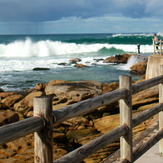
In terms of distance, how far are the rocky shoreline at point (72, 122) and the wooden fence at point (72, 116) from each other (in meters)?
2.09

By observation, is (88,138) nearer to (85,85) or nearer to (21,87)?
(85,85)

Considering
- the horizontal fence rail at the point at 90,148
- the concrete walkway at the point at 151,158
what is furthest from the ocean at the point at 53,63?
the horizontal fence rail at the point at 90,148

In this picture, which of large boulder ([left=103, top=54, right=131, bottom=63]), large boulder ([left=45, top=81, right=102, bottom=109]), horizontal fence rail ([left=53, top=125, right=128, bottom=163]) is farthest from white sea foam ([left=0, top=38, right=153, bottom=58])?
horizontal fence rail ([left=53, top=125, right=128, bottom=163])

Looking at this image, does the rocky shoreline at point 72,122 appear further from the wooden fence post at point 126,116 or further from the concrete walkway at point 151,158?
the wooden fence post at point 126,116

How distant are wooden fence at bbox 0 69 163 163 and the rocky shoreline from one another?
82.2 inches

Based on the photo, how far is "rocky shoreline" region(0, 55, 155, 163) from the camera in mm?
5477

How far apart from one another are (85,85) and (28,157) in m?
5.76

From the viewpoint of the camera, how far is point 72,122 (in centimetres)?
784

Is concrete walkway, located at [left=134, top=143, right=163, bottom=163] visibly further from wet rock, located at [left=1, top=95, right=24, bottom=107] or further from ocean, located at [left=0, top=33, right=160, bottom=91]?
ocean, located at [left=0, top=33, right=160, bottom=91]

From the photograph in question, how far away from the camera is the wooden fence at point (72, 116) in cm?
208

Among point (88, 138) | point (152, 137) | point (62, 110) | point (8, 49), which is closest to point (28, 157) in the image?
point (88, 138)

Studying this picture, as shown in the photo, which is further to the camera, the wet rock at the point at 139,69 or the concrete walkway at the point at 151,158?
the wet rock at the point at 139,69

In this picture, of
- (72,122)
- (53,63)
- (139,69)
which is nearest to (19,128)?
(72,122)

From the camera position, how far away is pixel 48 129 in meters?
2.22
